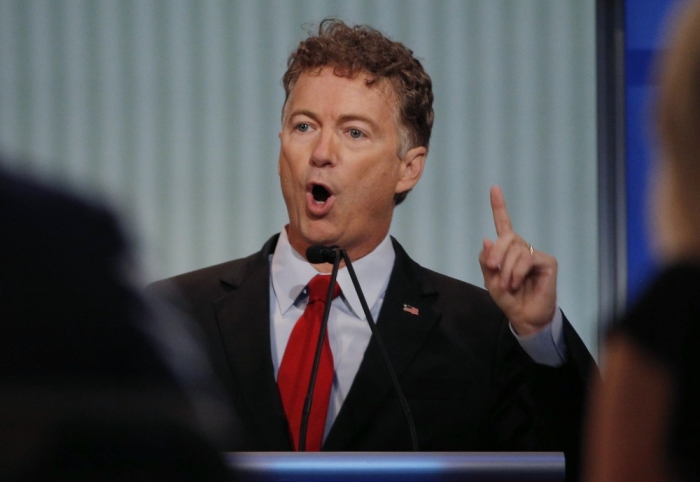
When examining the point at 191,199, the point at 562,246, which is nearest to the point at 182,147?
the point at 191,199

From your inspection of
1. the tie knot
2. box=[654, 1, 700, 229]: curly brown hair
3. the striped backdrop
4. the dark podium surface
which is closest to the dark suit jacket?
the tie knot

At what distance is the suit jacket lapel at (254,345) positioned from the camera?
207cm

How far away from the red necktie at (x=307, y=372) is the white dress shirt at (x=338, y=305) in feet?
0.09

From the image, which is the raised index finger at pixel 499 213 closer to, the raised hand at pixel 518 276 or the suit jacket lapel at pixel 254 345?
the raised hand at pixel 518 276

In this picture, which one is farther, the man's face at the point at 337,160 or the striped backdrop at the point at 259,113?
the striped backdrop at the point at 259,113

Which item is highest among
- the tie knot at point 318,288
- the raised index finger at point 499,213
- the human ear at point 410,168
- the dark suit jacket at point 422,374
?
the human ear at point 410,168

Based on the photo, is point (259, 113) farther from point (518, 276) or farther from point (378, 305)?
point (518, 276)

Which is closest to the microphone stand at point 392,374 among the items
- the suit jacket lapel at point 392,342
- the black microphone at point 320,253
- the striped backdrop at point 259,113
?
the black microphone at point 320,253

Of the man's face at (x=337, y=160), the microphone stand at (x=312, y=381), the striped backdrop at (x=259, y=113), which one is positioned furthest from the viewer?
the striped backdrop at (x=259, y=113)

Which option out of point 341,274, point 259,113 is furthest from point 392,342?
point 259,113

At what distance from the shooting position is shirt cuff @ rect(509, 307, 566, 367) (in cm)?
201

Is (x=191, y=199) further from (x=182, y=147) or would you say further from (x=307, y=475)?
(x=307, y=475)

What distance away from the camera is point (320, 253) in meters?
2.00

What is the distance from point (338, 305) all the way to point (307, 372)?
0.21 metres
